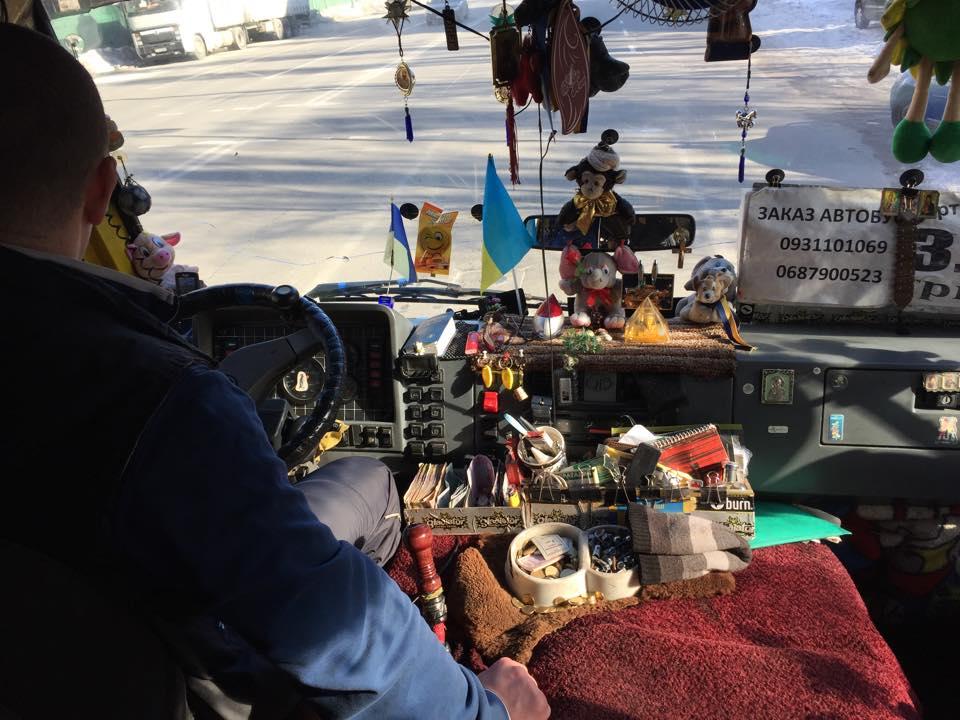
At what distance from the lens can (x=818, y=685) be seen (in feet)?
6.13

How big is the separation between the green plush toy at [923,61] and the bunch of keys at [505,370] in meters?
1.37

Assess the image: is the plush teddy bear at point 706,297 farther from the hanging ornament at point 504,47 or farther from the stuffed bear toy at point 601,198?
the hanging ornament at point 504,47

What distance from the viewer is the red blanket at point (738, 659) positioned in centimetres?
182

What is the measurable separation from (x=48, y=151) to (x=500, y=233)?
1.89m

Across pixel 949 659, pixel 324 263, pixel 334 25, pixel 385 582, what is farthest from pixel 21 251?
pixel 334 25

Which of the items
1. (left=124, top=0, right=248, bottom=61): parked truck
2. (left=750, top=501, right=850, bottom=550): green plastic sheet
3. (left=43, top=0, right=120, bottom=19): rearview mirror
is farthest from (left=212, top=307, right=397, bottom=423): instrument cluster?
(left=124, top=0, right=248, bottom=61): parked truck

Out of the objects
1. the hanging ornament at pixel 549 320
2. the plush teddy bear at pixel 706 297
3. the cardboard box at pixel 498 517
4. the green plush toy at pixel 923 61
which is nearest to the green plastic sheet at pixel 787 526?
the cardboard box at pixel 498 517

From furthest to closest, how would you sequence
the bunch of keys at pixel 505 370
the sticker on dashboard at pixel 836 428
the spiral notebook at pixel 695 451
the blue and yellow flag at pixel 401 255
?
1. the blue and yellow flag at pixel 401 255
2. the bunch of keys at pixel 505 370
3. the sticker on dashboard at pixel 836 428
4. the spiral notebook at pixel 695 451

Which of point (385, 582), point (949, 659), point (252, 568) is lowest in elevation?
point (949, 659)

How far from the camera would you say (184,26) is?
19.2 meters

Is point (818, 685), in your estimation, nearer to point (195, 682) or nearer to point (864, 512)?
point (864, 512)

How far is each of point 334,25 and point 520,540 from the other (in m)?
24.0

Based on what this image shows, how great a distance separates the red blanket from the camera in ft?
5.98

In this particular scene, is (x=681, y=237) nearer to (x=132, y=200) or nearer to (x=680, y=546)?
→ (x=680, y=546)
